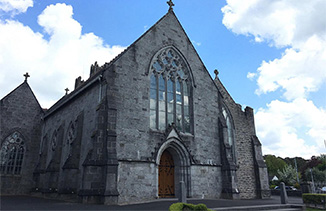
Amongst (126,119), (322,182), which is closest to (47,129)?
(126,119)

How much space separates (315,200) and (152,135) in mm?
9527

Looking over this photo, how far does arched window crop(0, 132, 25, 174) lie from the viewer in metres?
24.0

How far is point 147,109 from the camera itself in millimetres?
15617

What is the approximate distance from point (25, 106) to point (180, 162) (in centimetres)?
1901

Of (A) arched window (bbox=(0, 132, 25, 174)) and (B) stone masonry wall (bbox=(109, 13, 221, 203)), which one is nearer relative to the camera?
(B) stone masonry wall (bbox=(109, 13, 221, 203))

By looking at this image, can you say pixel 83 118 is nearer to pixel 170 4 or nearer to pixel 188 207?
pixel 170 4

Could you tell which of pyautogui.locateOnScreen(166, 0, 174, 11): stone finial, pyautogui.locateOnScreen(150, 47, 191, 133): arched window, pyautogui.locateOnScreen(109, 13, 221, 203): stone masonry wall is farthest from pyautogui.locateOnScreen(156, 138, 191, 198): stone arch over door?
pyautogui.locateOnScreen(166, 0, 174, 11): stone finial

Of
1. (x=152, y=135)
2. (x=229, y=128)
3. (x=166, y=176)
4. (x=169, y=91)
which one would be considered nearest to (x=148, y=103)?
(x=152, y=135)

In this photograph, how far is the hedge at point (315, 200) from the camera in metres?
13.1

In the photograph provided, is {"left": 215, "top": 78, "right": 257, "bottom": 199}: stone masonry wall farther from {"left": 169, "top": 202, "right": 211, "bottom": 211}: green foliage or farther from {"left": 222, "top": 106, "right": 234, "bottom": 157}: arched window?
{"left": 169, "top": 202, "right": 211, "bottom": 211}: green foliage

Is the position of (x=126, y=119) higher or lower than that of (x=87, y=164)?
higher

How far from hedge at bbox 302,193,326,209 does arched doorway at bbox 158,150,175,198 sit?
24.8 feet

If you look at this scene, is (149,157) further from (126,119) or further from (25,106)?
(25,106)

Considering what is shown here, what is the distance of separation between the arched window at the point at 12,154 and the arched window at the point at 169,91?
16.7 m
